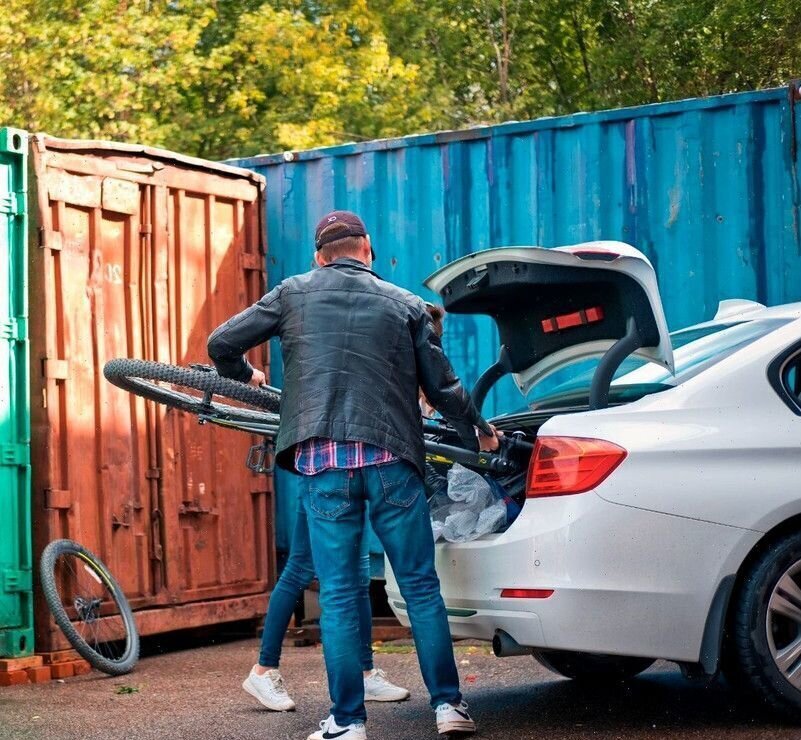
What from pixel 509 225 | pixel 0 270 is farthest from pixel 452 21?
pixel 0 270

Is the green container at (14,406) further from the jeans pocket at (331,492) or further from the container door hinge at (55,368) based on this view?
the jeans pocket at (331,492)

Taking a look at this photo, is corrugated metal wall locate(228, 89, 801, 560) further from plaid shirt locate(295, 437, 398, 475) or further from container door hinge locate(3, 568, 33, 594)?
plaid shirt locate(295, 437, 398, 475)

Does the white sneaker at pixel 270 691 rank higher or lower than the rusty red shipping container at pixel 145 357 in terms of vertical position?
lower

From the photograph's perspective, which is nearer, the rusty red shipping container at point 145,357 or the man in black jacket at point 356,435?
the man in black jacket at point 356,435

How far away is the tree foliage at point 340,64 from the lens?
16.6 meters

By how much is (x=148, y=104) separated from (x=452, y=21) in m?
4.54

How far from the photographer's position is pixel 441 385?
491 cm

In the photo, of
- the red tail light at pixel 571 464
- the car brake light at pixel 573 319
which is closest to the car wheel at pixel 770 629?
the red tail light at pixel 571 464

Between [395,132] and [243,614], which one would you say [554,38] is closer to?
[395,132]

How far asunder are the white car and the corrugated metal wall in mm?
2788

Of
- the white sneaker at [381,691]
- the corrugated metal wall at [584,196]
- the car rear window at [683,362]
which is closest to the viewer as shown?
the car rear window at [683,362]

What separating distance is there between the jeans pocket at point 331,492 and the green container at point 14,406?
124 inches

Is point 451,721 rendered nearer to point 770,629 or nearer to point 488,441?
point 488,441

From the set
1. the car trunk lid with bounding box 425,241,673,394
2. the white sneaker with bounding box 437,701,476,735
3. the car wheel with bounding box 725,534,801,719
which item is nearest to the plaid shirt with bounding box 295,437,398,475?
the car trunk lid with bounding box 425,241,673,394
